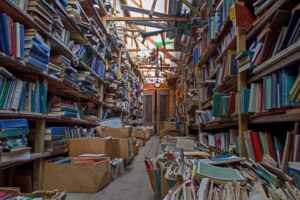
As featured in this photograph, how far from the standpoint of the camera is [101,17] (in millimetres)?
4438

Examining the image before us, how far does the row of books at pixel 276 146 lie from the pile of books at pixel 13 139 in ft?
5.70

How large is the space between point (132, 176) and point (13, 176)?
1.14 meters

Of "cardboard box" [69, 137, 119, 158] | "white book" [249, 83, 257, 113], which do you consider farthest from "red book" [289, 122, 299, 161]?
"cardboard box" [69, 137, 119, 158]

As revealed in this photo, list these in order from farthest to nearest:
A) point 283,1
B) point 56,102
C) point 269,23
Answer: point 56,102
point 269,23
point 283,1

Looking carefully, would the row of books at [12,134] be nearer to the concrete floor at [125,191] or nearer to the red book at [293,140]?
the concrete floor at [125,191]

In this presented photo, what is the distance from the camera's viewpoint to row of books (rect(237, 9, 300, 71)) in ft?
4.28

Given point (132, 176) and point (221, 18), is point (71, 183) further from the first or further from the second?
point (221, 18)

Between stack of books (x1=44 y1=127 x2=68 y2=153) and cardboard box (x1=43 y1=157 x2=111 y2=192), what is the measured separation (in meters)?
0.33

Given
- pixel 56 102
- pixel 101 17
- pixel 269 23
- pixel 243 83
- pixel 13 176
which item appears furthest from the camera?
pixel 101 17

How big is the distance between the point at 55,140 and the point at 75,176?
641mm

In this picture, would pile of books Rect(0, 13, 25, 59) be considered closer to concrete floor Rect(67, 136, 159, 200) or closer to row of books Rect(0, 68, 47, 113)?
row of books Rect(0, 68, 47, 113)

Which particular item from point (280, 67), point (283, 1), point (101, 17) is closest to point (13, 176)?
point (280, 67)

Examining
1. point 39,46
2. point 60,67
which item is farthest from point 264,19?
point 60,67

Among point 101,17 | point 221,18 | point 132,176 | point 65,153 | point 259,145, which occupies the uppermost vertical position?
point 101,17
